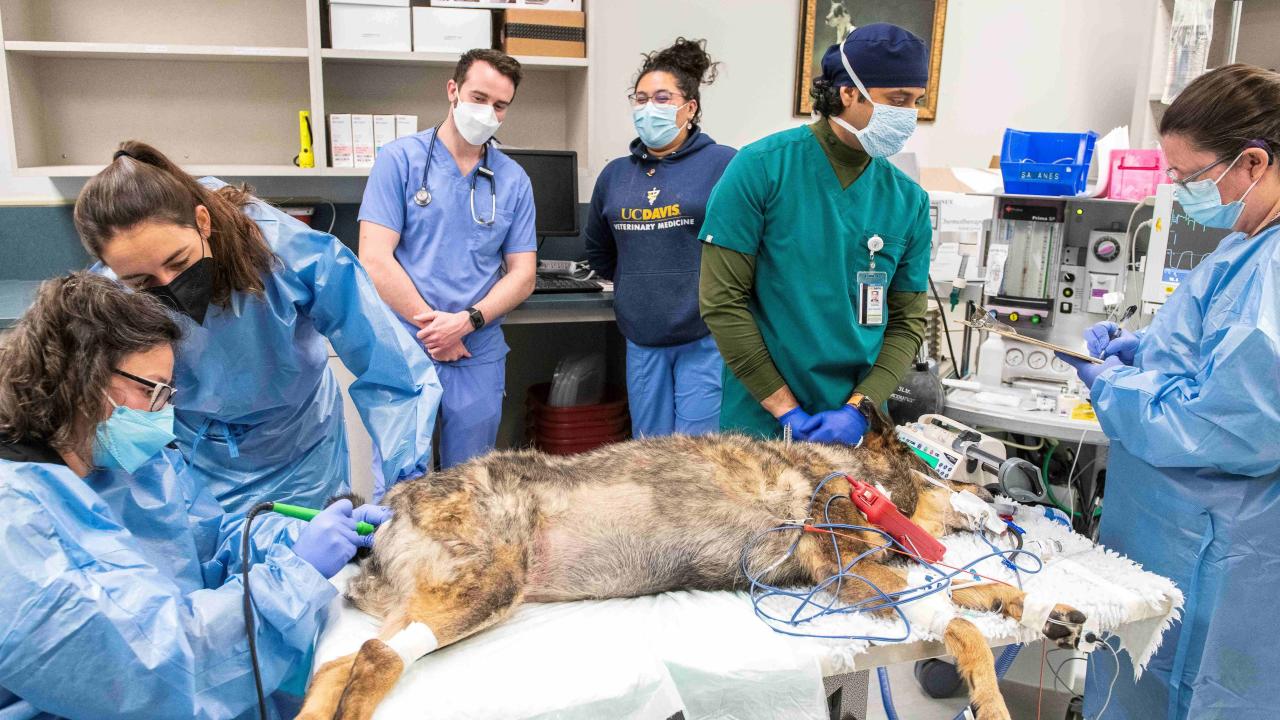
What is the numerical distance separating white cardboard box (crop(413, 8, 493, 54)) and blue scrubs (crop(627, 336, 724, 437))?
1.62 meters

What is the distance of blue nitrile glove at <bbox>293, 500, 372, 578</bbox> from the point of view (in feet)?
5.23

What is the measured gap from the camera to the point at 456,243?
3170mm

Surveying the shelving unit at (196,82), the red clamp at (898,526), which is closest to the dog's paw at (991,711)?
the red clamp at (898,526)

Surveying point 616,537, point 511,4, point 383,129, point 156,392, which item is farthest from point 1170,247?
point 383,129

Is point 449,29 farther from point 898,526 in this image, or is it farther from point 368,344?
point 898,526

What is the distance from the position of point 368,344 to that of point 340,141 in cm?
212

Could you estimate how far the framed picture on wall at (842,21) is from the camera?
462cm

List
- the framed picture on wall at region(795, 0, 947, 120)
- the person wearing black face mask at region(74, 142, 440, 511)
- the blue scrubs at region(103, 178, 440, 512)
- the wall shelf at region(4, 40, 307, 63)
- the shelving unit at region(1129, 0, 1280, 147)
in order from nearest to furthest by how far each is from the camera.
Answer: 1. the person wearing black face mask at region(74, 142, 440, 511)
2. the blue scrubs at region(103, 178, 440, 512)
3. the wall shelf at region(4, 40, 307, 63)
4. the shelving unit at region(1129, 0, 1280, 147)
5. the framed picture on wall at region(795, 0, 947, 120)

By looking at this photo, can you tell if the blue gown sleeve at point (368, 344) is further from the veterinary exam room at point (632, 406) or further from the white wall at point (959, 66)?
the white wall at point (959, 66)

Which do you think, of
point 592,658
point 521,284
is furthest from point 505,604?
point 521,284

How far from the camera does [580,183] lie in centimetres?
430

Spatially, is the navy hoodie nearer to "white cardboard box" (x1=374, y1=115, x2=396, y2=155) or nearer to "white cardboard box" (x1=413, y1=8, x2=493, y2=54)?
"white cardboard box" (x1=413, y1=8, x2=493, y2=54)

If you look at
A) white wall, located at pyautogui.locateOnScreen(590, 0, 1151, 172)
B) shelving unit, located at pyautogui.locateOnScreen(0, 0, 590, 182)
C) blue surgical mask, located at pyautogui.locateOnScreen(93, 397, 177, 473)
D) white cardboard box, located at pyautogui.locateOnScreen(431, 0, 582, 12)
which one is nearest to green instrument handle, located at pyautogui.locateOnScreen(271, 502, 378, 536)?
blue surgical mask, located at pyautogui.locateOnScreen(93, 397, 177, 473)

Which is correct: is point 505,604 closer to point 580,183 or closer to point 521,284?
point 521,284
